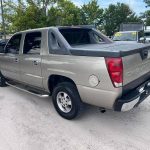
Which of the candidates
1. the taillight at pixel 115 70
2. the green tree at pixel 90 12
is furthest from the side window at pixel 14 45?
the green tree at pixel 90 12

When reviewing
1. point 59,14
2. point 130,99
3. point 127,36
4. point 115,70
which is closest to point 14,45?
point 115,70

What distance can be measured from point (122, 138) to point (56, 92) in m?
1.55

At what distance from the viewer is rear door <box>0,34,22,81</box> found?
17.7 feet

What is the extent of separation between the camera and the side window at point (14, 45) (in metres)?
5.42

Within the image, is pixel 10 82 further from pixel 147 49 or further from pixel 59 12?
pixel 59 12

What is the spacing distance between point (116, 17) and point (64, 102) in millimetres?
50427

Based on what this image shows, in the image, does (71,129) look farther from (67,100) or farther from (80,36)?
(80,36)

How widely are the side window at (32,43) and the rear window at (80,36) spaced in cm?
59

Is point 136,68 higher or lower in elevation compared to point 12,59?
lower

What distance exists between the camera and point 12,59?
221 inches

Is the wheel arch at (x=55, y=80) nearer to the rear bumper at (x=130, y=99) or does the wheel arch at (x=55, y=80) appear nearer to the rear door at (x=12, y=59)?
the rear bumper at (x=130, y=99)

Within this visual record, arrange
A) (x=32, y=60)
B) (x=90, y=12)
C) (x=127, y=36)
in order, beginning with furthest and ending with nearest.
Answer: (x=90, y=12) < (x=127, y=36) < (x=32, y=60)

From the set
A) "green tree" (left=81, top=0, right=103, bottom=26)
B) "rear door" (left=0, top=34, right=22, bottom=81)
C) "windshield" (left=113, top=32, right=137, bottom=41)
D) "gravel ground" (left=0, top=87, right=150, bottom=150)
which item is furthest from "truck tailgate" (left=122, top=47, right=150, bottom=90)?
"green tree" (left=81, top=0, right=103, bottom=26)

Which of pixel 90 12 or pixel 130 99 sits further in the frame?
Result: pixel 90 12
